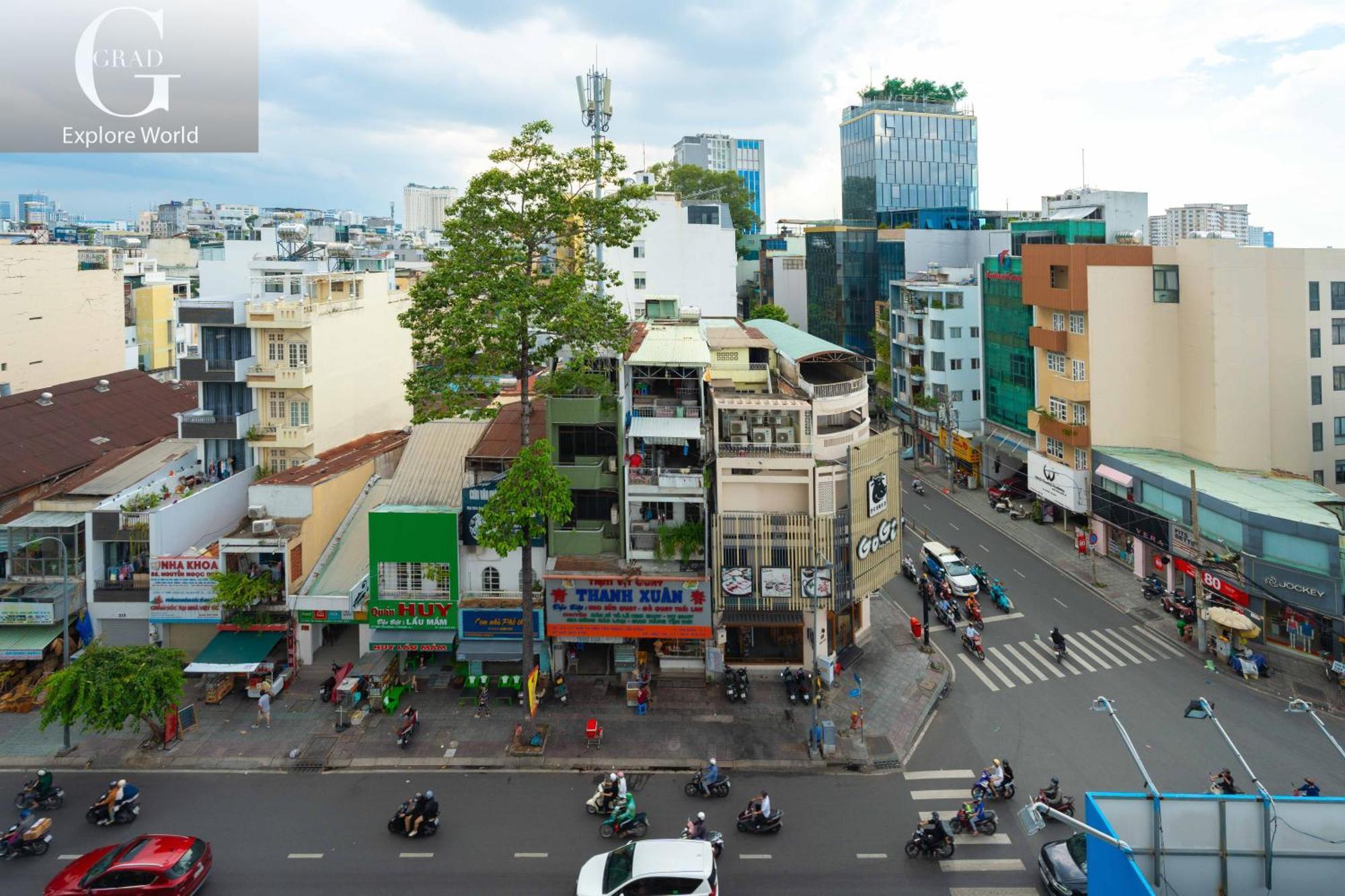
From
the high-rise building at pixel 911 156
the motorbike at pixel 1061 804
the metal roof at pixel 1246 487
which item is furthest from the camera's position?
the high-rise building at pixel 911 156

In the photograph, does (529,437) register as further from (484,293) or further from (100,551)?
(100,551)

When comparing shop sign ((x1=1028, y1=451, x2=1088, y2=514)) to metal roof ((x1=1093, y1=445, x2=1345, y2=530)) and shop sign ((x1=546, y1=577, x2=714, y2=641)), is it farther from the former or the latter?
shop sign ((x1=546, y1=577, x2=714, y2=641))

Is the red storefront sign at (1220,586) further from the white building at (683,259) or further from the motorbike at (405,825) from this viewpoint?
the white building at (683,259)

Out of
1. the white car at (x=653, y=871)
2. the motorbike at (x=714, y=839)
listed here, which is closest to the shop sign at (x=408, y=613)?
the white car at (x=653, y=871)

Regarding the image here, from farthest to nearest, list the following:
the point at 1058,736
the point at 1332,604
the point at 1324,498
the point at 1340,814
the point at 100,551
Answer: the point at 1324,498 < the point at 100,551 < the point at 1332,604 < the point at 1058,736 < the point at 1340,814

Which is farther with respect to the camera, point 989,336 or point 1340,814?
point 989,336

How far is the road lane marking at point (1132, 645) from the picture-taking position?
122 ft

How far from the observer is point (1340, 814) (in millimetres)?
14984

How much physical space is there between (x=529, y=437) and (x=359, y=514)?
9.32 meters

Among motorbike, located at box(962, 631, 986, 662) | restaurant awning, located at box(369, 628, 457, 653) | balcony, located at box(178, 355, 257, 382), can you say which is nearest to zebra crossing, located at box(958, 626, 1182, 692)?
motorbike, located at box(962, 631, 986, 662)

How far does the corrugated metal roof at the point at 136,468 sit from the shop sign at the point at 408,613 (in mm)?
14740

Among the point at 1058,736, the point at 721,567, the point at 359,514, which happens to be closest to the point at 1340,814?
the point at 1058,736

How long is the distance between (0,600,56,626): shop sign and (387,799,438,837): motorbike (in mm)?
19539

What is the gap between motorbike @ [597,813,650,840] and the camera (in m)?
25.0
